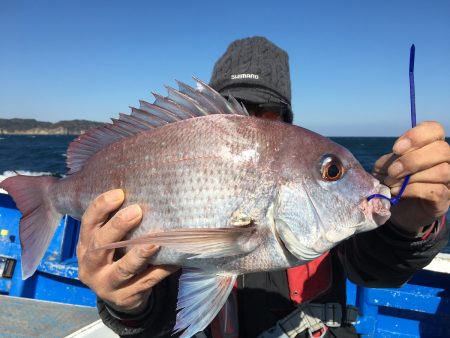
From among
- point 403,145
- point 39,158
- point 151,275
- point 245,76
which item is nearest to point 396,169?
point 403,145

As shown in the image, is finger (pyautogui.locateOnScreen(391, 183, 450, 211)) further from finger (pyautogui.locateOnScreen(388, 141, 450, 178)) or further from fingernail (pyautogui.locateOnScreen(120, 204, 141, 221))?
fingernail (pyautogui.locateOnScreen(120, 204, 141, 221))

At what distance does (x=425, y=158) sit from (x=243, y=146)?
2.37 ft

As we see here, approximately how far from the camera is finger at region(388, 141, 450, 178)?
136 centimetres

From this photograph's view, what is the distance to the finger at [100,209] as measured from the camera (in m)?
1.61

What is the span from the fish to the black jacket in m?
0.50

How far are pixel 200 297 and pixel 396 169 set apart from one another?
983 mm

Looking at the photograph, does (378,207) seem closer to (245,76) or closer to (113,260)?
(113,260)

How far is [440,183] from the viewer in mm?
1417

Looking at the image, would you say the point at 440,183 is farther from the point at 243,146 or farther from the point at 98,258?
the point at 98,258

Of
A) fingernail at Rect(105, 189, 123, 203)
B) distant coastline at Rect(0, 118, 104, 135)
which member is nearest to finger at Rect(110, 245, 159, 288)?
fingernail at Rect(105, 189, 123, 203)

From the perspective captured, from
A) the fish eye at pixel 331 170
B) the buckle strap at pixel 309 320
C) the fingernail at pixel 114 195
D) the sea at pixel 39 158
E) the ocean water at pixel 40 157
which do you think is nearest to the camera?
the fish eye at pixel 331 170


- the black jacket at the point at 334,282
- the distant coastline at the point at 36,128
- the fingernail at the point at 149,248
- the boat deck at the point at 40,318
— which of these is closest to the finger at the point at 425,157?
the black jacket at the point at 334,282

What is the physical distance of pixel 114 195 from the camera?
162cm

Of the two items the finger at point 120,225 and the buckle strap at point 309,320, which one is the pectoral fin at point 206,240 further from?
the buckle strap at point 309,320
